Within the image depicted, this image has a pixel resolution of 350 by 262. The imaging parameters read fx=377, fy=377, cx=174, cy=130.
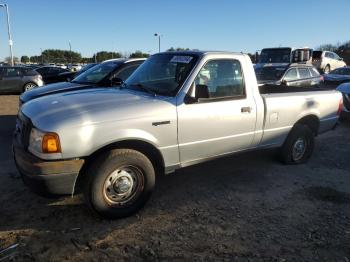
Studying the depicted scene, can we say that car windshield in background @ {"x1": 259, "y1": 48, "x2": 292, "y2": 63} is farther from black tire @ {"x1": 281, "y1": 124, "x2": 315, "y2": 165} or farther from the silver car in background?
black tire @ {"x1": 281, "y1": 124, "x2": 315, "y2": 165}

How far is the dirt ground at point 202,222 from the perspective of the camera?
356 centimetres

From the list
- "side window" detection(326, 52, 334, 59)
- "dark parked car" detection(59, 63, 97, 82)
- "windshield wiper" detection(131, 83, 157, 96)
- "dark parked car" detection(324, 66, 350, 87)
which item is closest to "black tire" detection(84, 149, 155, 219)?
"windshield wiper" detection(131, 83, 157, 96)

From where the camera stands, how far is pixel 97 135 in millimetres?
3812

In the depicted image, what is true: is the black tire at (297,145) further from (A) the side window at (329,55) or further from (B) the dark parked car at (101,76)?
(A) the side window at (329,55)

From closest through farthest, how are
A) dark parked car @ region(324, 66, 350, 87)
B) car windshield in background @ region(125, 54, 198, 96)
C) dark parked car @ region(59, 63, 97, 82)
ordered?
car windshield in background @ region(125, 54, 198, 96) → dark parked car @ region(59, 63, 97, 82) → dark parked car @ region(324, 66, 350, 87)

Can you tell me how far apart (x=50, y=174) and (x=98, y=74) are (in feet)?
17.8

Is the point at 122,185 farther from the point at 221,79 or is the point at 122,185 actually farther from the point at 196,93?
the point at 221,79

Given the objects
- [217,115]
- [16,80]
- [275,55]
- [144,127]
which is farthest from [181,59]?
[275,55]

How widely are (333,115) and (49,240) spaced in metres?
5.20

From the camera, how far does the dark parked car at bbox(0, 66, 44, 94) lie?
17203 millimetres

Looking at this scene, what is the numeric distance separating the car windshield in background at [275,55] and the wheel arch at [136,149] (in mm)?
16638

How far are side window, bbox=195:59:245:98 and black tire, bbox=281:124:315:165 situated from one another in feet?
4.88

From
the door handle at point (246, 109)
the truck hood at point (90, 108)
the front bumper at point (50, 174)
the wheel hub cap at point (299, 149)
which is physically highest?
the truck hood at point (90, 108)

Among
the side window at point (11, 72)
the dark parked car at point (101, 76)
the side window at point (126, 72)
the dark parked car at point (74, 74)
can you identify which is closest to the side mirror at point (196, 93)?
the dark parked car at point (101, 76)
